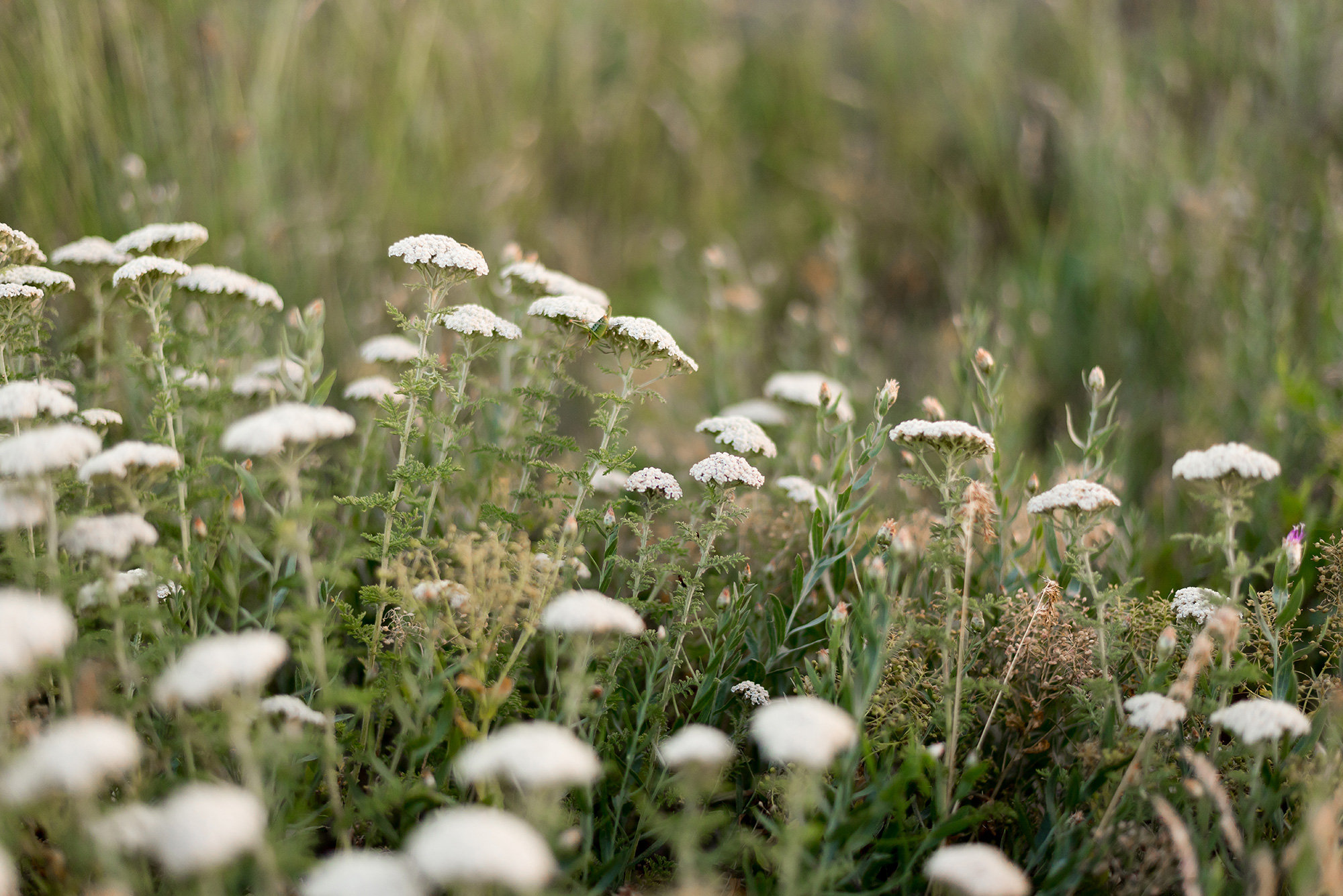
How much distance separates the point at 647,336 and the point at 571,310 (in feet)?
0.61

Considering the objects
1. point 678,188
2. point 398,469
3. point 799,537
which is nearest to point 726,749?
point 398,469

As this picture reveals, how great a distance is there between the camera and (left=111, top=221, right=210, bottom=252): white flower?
2037mm

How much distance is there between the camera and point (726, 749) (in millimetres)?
1313

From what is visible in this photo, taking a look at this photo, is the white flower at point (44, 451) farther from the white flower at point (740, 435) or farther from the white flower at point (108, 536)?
the white flower at point (740, 435)

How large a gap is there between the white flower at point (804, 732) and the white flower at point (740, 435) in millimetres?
765

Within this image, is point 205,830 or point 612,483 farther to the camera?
point 612,483

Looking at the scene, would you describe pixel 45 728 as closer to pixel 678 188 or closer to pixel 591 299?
pixel 591 299

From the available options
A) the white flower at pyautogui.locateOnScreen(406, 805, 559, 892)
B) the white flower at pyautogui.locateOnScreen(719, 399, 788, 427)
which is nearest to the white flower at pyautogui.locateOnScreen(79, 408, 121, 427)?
the white flower at pyautogui.locateOnScreen(406, 805, 559, 892)

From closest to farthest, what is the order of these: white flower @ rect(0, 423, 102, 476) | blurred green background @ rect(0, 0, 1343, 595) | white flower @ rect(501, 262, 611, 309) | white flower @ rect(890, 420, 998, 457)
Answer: white flower @ rect(0, 423, 102, 476), white flower @ rect(890, 420, 998, 457), white flower @ rect(501, 262, 611, 309), blurred green background @ rect(0, 0, 1343, 595)

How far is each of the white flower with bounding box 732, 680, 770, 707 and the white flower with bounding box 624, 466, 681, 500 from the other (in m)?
0.44

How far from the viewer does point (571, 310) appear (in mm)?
1903

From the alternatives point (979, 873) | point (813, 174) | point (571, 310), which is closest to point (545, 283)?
point (571, 310)

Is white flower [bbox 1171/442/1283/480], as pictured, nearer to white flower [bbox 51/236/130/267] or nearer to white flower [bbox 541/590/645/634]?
white flower [bbox 541/590/645/634]

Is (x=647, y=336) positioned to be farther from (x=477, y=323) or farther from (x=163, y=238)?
(x=163, y=238)
